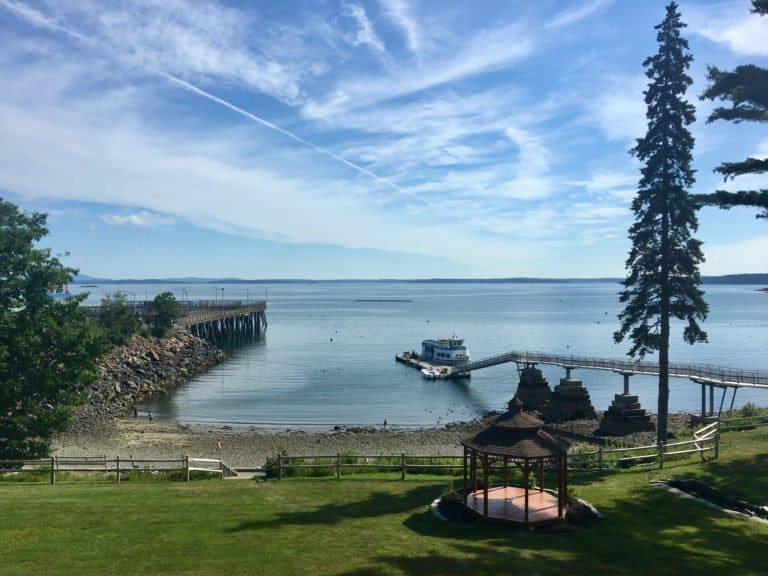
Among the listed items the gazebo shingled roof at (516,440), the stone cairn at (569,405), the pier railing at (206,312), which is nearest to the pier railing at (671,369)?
the stone cairn at (569,405)

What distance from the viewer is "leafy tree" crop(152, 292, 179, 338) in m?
76.9

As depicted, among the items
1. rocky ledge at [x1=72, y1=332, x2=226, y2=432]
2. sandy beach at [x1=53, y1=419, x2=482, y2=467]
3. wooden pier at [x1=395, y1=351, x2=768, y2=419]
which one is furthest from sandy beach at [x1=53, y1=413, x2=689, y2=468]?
wooden pier at [x1=395, y1=351, x2=768, y2=419]

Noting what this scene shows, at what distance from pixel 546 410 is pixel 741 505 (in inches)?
1268

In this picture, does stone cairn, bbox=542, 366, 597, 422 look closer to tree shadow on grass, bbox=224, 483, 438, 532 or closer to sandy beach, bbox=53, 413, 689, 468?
sandy beach, bbox=53, 413, 689, 468

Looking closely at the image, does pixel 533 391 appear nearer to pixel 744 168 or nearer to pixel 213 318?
pixel 744 168

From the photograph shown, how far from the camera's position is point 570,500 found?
1520cm

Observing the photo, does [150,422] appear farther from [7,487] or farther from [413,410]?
[7,487]

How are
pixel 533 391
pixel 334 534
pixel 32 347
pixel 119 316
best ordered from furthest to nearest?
pixel 119 316 < pixel 533 391 < pixel 32 347 < pixel 334 534

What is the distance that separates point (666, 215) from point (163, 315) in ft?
220

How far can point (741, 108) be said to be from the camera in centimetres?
1719

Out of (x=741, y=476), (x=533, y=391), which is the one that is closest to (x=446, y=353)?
(x=533, y=391)

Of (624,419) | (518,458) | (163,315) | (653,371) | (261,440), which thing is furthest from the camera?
(163,315)

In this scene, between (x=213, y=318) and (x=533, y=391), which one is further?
(x=213, y=318)

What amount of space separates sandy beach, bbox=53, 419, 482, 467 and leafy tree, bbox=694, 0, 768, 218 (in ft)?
73.5
